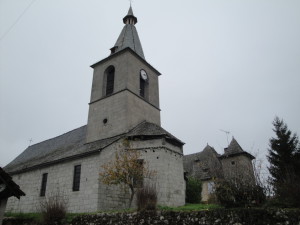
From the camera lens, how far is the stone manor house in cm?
1555

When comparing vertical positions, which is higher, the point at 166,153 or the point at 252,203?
the point at 166,153

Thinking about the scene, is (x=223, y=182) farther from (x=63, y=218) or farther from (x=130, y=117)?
(x=130, y=117)

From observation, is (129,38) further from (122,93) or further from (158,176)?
(158,176)

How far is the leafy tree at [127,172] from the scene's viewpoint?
47.0 feet

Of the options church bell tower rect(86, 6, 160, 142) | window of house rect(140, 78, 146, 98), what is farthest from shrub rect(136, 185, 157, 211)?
window of house rect(140, 78, 146, 98)

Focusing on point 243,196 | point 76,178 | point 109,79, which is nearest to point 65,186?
point 76,178

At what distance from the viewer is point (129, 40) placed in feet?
82.3

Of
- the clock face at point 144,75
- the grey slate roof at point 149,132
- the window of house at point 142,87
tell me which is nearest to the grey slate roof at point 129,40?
the clock face at point 144,75

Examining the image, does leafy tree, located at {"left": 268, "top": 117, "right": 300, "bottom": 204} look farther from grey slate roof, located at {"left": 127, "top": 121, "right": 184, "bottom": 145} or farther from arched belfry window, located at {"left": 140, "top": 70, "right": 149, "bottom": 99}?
arched belfry window, located at {"left": 140, "top": 70, "right": 149, "bottom": 99}

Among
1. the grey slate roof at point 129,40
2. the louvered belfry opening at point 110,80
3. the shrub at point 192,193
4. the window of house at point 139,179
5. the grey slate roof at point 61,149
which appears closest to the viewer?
the window of house at point 139,179

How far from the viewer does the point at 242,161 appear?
28500 millimetres

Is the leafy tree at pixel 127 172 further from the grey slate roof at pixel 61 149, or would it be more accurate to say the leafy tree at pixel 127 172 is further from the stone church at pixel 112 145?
the grey slate roof at pixel 61 149

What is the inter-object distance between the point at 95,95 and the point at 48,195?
930 cm

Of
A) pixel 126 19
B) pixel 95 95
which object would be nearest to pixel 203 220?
pixel 95 95
